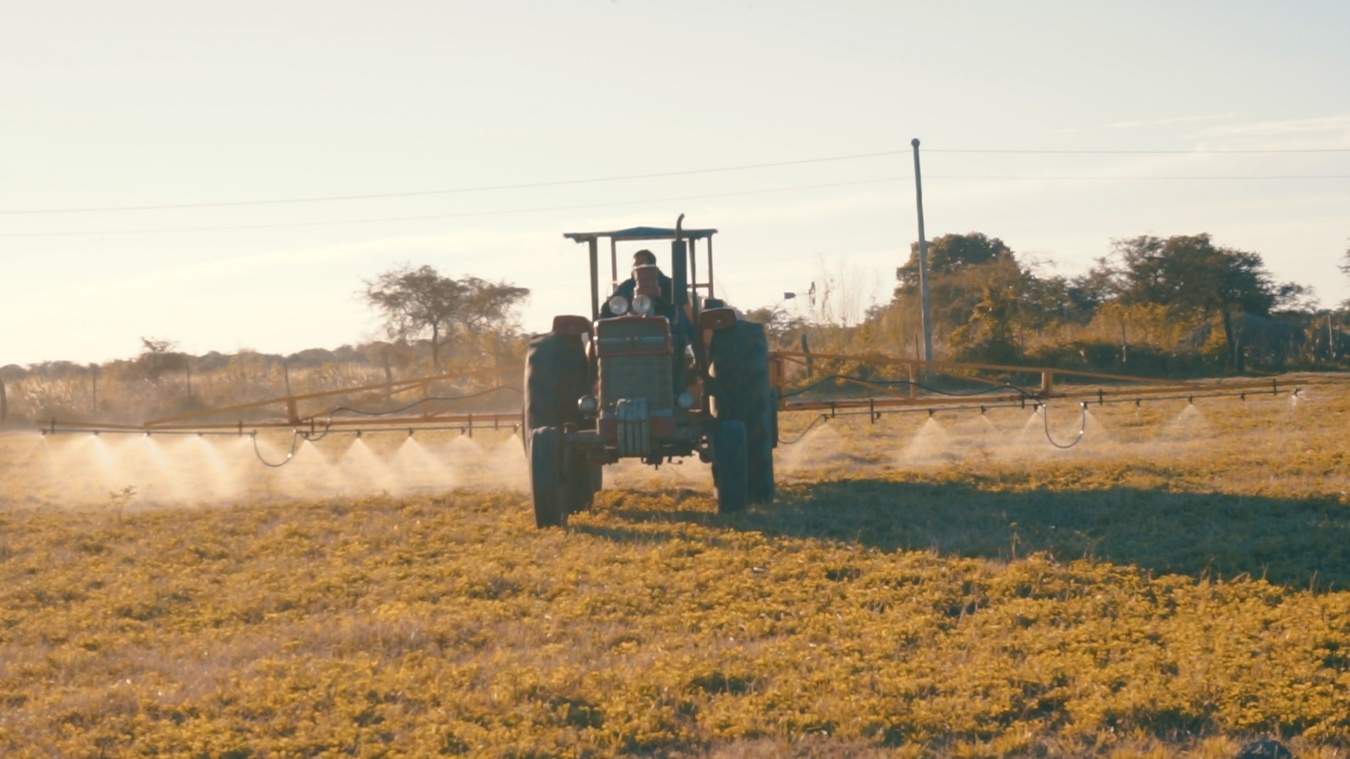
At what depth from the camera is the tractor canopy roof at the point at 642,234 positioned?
13039 millimetres

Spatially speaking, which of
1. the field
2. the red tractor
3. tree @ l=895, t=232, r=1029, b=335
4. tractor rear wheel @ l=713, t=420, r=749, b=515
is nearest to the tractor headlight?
the red tractor

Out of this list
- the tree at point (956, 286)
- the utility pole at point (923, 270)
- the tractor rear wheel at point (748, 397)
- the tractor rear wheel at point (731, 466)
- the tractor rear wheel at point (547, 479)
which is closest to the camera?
the tractor rear wheel at point (547, 479)

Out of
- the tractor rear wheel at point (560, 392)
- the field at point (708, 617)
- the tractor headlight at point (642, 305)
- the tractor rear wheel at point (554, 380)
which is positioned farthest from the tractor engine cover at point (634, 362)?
the field at point (708, 617)

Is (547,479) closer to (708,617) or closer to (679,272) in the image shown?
(679,272)

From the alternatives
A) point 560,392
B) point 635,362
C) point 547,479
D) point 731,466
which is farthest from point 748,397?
point 547,479

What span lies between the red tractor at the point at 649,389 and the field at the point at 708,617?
51 centimetres

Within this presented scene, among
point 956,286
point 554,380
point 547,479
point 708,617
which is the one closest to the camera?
point 708,617

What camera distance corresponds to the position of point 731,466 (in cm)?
1138

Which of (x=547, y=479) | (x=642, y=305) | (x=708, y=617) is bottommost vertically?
(x=708, y=617)

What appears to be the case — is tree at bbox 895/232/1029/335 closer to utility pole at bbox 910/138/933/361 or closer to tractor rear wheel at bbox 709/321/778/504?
utility pole at bbox 910/138/933/361

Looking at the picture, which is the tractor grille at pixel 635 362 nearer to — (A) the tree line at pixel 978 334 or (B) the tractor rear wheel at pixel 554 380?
(B) the tractor rear wheel at pixel 554 380

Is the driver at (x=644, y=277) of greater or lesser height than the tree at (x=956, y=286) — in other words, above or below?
below

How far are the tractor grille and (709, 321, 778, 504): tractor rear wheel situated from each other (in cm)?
87

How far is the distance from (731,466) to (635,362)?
122cm
